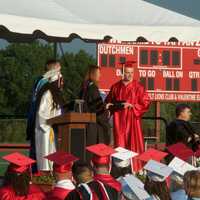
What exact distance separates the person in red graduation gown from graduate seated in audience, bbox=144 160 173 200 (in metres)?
5.55

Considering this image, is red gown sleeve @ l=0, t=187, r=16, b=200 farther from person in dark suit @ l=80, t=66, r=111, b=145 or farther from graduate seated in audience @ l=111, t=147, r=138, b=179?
person in dark suit @ l=80, t=66, r=111, b=145

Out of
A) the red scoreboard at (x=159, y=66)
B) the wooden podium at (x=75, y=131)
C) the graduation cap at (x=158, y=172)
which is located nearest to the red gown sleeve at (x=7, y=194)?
the graduation cap at (x=158, y=172)

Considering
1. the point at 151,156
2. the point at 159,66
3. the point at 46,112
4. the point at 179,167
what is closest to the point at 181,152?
the point at 151,156

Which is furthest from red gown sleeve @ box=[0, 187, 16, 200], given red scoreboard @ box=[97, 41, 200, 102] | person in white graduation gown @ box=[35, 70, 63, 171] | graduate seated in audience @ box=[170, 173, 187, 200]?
red scoreboard @ box=[97, 41, 200, 102]

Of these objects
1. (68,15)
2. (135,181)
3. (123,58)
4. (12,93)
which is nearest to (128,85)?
(68,15)

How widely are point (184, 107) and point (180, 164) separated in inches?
152

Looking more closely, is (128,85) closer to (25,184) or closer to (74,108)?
(74,108)

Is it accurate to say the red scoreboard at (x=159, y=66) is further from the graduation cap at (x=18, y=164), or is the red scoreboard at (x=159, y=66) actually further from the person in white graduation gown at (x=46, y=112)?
the graduation cap at (x=18, y=164)

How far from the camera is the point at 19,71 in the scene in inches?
2532

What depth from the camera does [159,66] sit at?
2141cm

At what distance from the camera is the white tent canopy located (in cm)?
1154

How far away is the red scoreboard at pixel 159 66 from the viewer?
67.2 ft

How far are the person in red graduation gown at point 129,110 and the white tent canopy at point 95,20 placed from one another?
0.61 meters

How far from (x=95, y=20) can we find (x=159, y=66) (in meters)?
9.00
